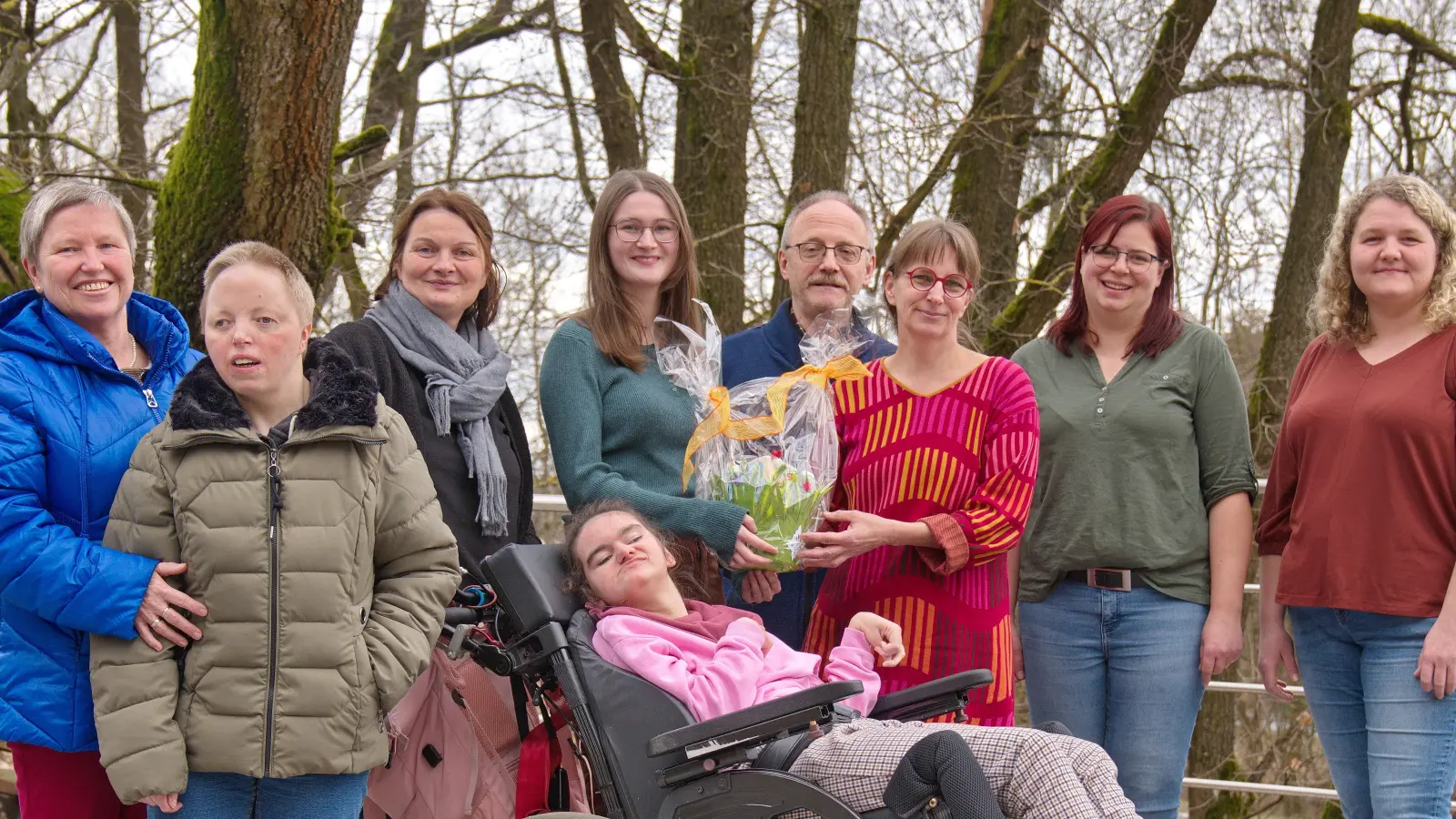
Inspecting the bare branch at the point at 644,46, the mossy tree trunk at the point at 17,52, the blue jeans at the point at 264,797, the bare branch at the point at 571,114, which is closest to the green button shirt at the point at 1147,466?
the blue jeans at the point at 264,797

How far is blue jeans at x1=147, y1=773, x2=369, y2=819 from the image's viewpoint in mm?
2291

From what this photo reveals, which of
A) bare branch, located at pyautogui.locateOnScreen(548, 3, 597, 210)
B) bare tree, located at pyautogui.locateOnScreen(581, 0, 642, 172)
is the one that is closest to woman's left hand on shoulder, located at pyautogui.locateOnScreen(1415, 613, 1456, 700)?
bare tree, located at pyautogui.locateOnScreen(581, 0, 642, 172)

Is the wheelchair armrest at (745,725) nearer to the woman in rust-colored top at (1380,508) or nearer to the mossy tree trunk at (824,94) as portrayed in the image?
the woman in rust-colored top at (1380,508)

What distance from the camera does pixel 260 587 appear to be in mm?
2281

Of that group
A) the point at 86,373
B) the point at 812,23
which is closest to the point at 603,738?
the point at 86,373

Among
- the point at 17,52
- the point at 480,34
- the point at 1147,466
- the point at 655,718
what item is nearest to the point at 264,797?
the point at 655,718

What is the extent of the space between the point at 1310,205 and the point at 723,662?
21.9ft

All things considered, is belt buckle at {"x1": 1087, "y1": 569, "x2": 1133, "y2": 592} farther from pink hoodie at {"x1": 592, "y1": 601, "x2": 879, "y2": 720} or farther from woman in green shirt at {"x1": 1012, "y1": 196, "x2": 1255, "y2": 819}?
pink hoodie at {"x1": 592, "y1": 601, "x2": 879, "y2": 720}

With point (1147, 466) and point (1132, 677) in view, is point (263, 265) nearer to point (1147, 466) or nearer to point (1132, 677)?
point (1147, 466)

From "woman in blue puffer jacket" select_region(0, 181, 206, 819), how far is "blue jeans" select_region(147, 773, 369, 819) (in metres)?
0.27

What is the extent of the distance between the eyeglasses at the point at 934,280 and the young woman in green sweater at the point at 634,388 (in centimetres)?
63

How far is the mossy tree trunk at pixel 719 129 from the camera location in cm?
698

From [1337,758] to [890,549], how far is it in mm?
1204

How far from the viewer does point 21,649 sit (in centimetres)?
237
